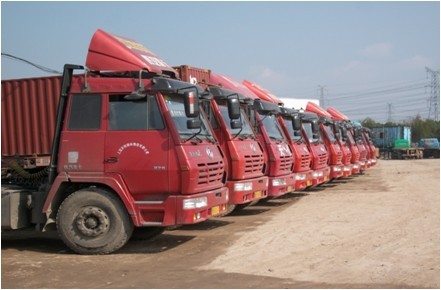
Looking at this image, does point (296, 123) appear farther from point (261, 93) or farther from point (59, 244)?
point (59, 244)

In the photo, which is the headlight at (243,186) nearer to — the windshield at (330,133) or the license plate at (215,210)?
the license plate at (215,210)

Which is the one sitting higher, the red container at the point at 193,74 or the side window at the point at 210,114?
the red container at the point at 193,74

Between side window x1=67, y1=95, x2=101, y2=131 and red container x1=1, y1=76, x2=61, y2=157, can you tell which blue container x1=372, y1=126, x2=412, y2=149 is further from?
side window x1=67, y1=95, x2=101, y2=131

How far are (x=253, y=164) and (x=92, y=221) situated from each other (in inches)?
145

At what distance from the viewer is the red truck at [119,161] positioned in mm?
7980

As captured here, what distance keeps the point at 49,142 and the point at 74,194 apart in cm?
223

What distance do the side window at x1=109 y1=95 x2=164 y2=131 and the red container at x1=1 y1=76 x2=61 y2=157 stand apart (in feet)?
7.59

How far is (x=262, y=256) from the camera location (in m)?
7.79

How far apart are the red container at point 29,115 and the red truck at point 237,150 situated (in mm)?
2834

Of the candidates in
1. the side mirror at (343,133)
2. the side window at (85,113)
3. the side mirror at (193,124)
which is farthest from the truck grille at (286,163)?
the side mirror at (343,133)

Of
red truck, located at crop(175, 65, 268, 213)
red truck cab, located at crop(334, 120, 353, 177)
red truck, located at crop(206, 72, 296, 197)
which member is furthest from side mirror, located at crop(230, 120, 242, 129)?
red truck cab, located at crop(334, 120, 353, 177)

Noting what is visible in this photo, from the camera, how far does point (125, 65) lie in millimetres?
8742

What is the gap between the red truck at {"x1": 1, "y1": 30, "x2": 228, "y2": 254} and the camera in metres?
7.98

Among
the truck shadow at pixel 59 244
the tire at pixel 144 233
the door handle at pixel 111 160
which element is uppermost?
the door handle at pixel 111 160
